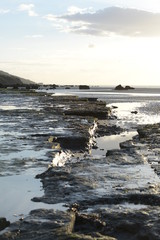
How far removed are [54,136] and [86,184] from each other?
11315 mm

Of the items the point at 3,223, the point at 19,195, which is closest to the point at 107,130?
the point at 19,195

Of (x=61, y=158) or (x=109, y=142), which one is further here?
(x=109, y=142)

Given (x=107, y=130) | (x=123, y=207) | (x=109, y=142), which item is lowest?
(x=109, y=142)

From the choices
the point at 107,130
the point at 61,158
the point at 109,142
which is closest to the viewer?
the point at 61,158

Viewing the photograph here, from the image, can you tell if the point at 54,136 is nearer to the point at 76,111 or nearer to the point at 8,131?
the point at 8,131

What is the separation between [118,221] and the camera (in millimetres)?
9016

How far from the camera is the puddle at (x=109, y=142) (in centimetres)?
2161

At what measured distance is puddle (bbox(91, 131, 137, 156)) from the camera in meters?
21.6

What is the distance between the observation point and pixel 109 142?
25391mm

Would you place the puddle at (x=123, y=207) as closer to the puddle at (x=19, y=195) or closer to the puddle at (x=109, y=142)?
the puddle at (x=19, y=195)

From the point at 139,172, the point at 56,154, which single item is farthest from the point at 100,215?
the point at 56,154

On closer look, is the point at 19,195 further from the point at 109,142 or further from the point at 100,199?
the point at 109,142

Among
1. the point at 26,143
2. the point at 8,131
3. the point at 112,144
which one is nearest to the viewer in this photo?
the point at 26,143

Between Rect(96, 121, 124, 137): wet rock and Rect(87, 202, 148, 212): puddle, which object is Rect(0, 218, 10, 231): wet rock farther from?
Rect(96, 121, 124, 137): wet rock
